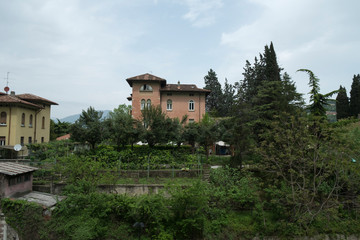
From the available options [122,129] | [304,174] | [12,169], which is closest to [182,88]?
[122,129]

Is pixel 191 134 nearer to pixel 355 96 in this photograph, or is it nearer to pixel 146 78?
pixel 146 78

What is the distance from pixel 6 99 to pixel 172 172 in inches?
795

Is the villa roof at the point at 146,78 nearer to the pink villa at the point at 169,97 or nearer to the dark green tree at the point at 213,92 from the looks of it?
the pink villa at the point at 169,97

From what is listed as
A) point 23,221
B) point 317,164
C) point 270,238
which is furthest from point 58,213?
point 317,164

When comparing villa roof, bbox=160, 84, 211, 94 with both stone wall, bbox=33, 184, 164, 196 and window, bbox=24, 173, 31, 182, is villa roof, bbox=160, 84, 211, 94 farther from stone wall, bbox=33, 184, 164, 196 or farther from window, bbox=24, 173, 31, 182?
window, bbox=24, 173, 31, 182

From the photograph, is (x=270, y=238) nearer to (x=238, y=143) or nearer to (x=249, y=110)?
(x=238, y=143)

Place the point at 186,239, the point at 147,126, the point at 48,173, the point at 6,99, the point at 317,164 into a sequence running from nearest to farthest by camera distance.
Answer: the point at 186,239, the point at 317,164, the point at 48,173, the point at 147,126, the point at 6,99

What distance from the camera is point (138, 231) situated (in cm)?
1158

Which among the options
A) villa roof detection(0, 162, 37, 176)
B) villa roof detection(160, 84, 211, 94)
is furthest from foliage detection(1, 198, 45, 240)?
villa roof detection(160, 84, 211, 94)

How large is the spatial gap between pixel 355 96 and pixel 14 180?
48724 millimetres

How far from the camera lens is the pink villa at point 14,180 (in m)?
11.6

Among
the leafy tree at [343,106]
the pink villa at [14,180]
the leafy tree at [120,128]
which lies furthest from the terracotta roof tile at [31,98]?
the leafy tree at [343,106]

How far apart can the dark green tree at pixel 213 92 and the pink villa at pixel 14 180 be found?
1499 inches

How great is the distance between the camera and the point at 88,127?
2036 cm
